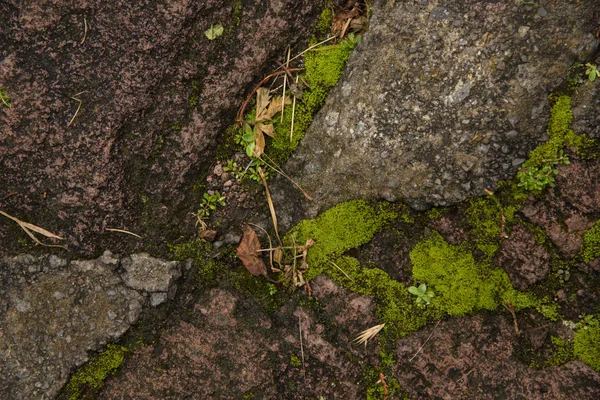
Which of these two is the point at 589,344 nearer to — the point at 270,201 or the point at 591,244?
the point at 591,244

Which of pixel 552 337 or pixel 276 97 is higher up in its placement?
pixel 276 97

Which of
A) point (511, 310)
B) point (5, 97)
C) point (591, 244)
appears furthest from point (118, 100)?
point (591, 244)

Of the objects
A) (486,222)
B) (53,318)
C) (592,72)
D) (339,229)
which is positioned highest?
(592,72)

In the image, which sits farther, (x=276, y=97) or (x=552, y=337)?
(x=276, y=97)

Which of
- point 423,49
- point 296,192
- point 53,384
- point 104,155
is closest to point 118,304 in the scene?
point 53,384

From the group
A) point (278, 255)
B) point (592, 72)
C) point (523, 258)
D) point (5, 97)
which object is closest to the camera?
point (592, 72)

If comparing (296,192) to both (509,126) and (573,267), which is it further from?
(573,267)

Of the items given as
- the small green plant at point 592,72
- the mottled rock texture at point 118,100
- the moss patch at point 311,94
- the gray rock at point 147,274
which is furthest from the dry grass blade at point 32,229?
the small green plant at point 592,72

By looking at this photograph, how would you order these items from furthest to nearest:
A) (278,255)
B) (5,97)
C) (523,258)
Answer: (278,255)
(5,97)
(523,258)
